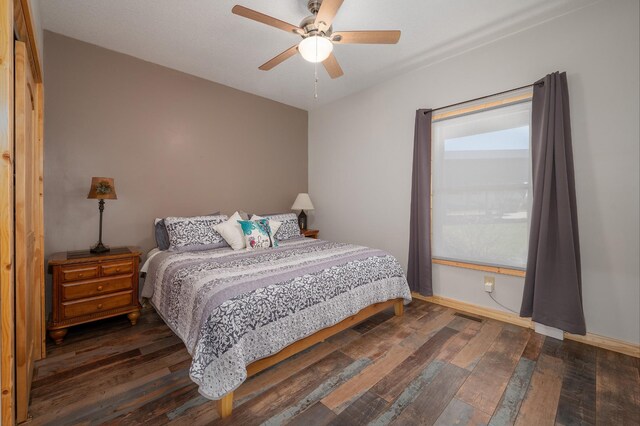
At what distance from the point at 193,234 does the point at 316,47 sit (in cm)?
208

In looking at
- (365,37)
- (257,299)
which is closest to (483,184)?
(365,37)

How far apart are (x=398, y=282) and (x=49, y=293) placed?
324 centimetres

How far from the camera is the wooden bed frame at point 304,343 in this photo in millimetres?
1521

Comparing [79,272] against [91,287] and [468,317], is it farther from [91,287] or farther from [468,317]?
[468,317]

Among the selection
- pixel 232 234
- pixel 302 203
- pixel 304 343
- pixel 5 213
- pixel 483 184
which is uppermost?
pixel 483 184

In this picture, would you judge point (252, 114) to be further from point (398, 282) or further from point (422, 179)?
point (398, 282)

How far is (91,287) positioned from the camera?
2.36m

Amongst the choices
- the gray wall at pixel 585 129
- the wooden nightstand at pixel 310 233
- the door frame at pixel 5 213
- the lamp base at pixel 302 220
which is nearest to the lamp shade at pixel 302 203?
the lamp base at pixel 302 220

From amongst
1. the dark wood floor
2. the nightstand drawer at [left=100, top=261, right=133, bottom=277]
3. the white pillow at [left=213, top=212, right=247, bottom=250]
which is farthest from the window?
the nightstand drawer at [left=100, top=261, right=133, bottom=277]

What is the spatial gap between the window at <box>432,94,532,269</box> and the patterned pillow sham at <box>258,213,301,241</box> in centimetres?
168

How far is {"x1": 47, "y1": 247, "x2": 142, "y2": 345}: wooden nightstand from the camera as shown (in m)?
2.23

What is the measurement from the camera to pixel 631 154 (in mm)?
2066

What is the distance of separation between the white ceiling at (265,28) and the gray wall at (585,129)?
0.19 metres

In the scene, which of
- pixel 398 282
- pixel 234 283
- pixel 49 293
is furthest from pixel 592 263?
pixel 49 293
